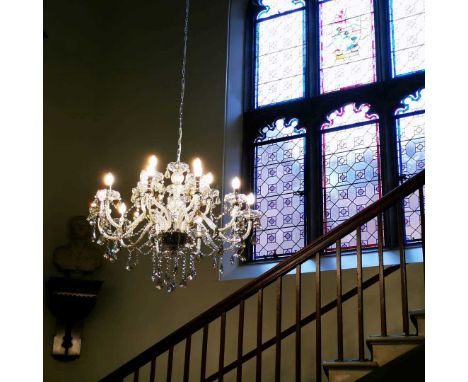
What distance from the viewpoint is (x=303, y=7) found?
7250mm

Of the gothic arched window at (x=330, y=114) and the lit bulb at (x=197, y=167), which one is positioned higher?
the gothic arched window at (x=330, y=114)

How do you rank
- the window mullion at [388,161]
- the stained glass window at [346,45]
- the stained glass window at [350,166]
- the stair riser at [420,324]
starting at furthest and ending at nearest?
the stained glass window at [346,45]
the stained glass window at [350,166]
the window mullion at [388,161]
the stair riser at [420,324]

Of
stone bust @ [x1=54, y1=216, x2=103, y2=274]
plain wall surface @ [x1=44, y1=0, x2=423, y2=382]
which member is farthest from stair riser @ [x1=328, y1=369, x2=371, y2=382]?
stone bust @ [x1=54, y1=216, x2=103, y2=274]

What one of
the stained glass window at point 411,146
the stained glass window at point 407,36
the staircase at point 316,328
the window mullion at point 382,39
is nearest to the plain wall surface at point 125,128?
the staircase at point 316,328

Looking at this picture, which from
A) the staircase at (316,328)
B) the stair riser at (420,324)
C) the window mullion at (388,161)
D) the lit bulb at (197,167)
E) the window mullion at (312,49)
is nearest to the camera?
the staircase at (316,328)

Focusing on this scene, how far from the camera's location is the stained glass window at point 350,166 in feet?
19.9

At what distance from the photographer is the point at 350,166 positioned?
20.6 ft

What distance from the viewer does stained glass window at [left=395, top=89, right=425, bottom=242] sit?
5738 millimetres

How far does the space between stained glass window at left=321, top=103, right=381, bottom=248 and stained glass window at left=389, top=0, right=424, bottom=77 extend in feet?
1.83

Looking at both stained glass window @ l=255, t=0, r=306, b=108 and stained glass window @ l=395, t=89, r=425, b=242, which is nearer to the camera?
stained glass window @ l=395, t=89, r=425, b=242

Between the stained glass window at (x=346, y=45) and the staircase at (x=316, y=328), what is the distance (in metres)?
1.56

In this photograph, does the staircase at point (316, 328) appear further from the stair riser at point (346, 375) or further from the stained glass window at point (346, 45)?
the stained glass window at point (346, 45)

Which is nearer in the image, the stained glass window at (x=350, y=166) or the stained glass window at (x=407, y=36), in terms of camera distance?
the stained glass window at (x=350, y=166)

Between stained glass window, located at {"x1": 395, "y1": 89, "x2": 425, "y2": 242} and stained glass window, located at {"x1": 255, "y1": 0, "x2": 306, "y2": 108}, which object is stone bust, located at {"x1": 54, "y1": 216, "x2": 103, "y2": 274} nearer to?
stained glass window, located at {"x1": 255, "y1": 0, "x2": 306, "y2": 108}
